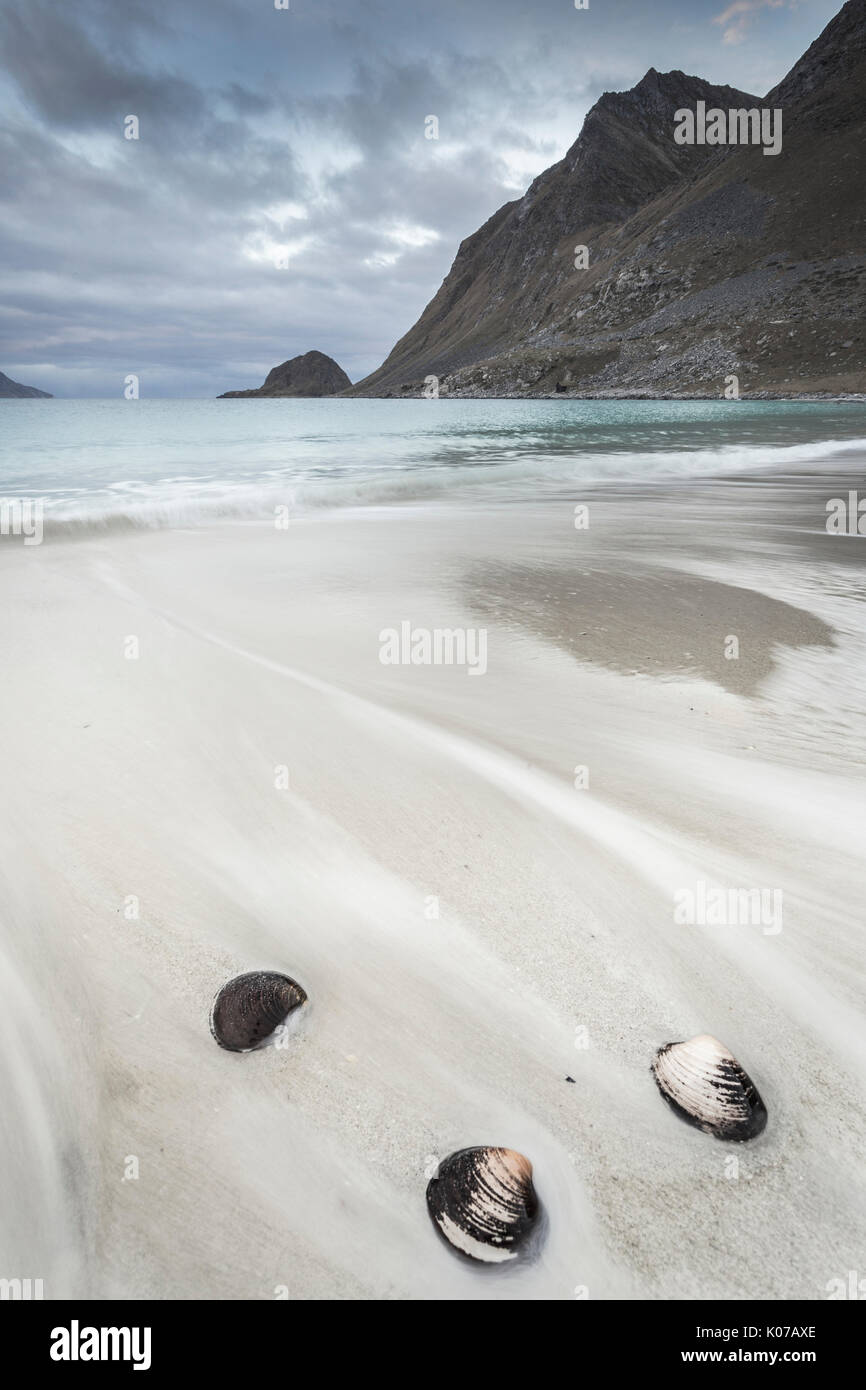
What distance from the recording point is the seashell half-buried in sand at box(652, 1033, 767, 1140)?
1417 mm

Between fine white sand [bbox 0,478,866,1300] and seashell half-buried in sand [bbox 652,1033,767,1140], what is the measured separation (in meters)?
0.04

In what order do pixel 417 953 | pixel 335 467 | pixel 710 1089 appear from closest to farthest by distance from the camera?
pixel 710 1089 → pixel 417 953 → pixel 335 467

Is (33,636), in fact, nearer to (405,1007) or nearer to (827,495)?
(405,1007)

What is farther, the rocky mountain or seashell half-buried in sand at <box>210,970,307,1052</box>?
the rocky mountain

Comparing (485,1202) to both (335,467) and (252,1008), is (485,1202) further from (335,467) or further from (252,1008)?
(335,467)

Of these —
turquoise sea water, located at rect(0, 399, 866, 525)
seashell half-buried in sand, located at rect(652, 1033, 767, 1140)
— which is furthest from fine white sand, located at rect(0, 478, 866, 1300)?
turquoise sea water, located at rect(0, 399, 866, 525)

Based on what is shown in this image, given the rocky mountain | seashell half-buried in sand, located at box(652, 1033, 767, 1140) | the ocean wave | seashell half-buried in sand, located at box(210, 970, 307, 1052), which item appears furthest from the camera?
the rocky mountain

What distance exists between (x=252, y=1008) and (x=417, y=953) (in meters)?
0.49

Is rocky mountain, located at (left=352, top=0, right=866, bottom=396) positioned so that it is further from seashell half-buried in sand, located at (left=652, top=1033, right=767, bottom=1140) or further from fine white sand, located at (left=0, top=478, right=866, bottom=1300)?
seashell half-buried in sand, located at (left=652, top=1033, right=767, bottom=1140)

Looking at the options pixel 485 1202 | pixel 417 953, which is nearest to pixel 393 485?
pixel 417 953

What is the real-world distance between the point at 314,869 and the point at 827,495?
38.3ft

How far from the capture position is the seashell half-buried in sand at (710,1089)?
1417 mm

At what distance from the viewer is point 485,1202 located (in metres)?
1.28

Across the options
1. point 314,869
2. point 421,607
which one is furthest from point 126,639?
point 314,869
